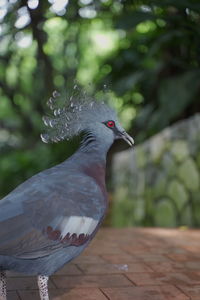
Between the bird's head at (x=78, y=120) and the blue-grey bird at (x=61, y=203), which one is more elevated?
the bird's head at (x=78, y=120)

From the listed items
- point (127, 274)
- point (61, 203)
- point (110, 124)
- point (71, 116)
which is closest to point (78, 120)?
point (71, 116)

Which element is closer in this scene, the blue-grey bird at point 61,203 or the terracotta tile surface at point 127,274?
the blue-grey bird at point 61,203

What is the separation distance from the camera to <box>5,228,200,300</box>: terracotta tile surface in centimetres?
280

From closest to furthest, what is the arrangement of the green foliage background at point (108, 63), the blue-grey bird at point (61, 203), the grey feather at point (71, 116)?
the blue-grey bird at point (61, 203), the grey feather at point (71, 116), the green foliage background at point (108, 63)

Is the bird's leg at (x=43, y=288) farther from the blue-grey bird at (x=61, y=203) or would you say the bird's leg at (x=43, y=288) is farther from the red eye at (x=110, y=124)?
the red eye at (x=110, y=124)

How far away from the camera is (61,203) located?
221 cm

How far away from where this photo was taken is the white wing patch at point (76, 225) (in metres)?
2.20

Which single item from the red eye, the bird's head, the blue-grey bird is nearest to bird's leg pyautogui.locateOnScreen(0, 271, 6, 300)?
the blue-grey bird

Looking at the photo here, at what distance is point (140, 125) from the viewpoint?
952cm

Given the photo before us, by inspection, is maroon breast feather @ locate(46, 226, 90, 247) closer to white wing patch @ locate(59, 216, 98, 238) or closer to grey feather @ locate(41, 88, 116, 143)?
white wing patch @ locate(59, 216, 98, 238)

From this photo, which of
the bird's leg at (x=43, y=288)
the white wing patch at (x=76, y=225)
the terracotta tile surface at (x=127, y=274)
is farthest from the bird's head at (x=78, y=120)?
the terracotta tile surface at (x=127, y=274)

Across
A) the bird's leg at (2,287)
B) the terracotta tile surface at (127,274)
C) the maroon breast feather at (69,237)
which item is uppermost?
the maroon breast feather at (69,237)

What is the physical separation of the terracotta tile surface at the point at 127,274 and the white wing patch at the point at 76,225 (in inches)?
26.4

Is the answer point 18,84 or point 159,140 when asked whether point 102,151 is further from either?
point 18,84
